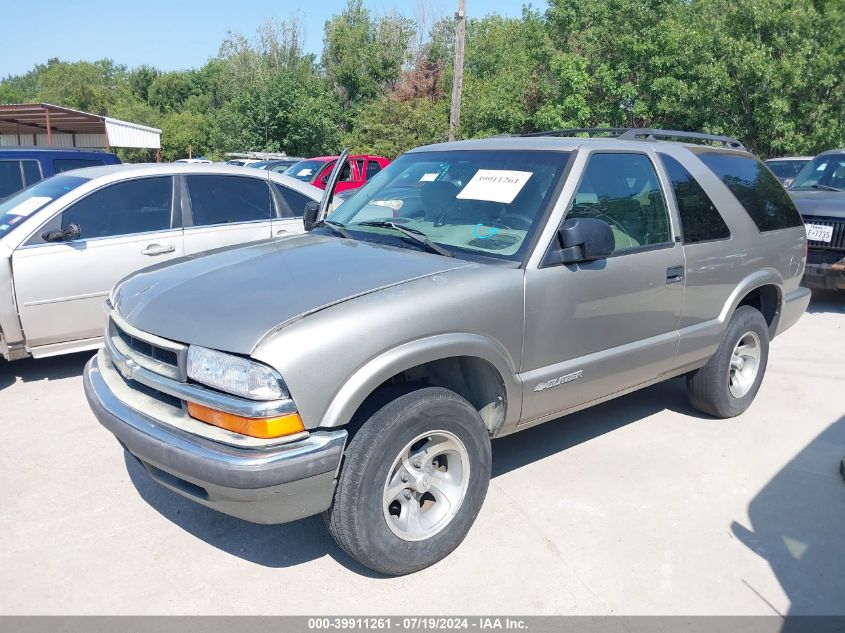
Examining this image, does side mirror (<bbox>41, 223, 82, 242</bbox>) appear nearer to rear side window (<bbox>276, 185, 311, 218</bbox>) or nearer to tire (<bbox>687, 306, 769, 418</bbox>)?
rear side window (<bbox>276, 185, 311, 218</bbox>)

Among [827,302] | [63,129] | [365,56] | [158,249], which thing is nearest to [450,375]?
[158,249]

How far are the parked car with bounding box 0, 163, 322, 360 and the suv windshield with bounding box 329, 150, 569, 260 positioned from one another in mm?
1788

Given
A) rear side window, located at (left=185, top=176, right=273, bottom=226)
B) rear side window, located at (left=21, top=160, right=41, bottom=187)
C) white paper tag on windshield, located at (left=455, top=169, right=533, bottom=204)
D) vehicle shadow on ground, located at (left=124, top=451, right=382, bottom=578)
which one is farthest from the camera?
rear side window, located at (left=21, top=160, right=41, bottom=187)

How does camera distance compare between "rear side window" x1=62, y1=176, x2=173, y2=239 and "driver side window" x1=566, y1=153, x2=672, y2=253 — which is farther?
"rear side window" x1=62, y1=176, x2=173, y2=239

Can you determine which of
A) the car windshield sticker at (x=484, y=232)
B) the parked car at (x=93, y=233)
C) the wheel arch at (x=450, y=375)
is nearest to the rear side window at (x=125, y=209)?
the parked car at (x=93, y=233)

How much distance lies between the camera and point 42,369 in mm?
5977

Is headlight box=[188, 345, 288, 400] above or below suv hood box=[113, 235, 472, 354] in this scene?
below

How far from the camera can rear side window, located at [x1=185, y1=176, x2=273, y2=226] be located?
20.5 feet

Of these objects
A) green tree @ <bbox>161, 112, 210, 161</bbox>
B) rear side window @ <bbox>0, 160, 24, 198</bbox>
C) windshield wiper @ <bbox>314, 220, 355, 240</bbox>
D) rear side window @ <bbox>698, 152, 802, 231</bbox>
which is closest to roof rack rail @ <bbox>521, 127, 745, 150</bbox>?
rear side window @ <bbox>698, 152, 802, 231</bbox>

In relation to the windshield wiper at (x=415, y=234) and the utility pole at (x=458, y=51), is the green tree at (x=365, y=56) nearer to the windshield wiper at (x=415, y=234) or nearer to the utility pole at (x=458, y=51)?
the utility pole at (x=458, y=51)

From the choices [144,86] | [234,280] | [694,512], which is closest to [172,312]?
[234,280]

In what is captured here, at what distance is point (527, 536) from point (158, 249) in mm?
3946

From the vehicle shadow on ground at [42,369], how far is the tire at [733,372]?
15.9ft

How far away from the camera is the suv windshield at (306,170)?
14.9 meters
